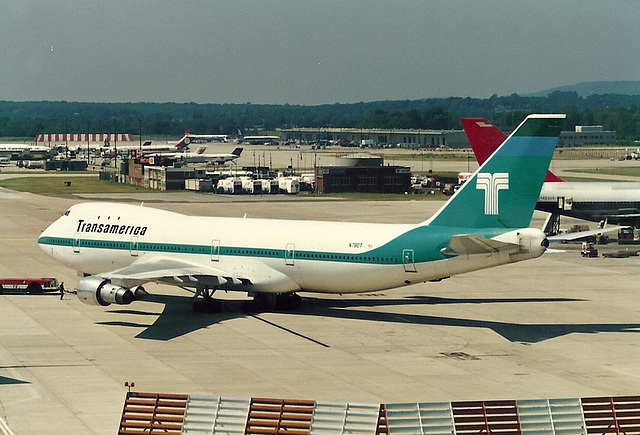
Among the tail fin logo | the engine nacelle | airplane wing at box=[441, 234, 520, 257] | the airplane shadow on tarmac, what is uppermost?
the tail fin logo

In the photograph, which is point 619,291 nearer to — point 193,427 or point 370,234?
point 370,234

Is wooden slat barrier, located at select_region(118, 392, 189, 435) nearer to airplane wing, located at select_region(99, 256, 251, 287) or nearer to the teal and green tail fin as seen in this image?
A: airplane wing, located at select_region(99, 256, 251, 287)

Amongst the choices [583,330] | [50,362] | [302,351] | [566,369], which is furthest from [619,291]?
[50,362]

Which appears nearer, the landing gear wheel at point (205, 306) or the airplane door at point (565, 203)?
the landing gear wheel at point (205, 306)

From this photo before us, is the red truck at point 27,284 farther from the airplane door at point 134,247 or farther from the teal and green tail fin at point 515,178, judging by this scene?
the teal and green tail fin at point 515,178

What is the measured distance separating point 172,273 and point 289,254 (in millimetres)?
6703

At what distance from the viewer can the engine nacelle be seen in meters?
51.8

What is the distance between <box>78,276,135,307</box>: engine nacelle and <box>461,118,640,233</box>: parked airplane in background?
46.4 metres

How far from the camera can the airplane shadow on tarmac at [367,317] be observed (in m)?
53.7

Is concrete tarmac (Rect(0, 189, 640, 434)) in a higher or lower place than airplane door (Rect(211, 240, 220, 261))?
lower

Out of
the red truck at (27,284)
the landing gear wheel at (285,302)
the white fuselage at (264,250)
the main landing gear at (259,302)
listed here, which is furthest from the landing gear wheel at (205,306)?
the red truck at (27,284)

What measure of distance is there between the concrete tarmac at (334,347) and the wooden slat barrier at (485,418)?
6973 millimetres

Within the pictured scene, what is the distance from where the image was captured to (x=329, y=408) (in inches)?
1257

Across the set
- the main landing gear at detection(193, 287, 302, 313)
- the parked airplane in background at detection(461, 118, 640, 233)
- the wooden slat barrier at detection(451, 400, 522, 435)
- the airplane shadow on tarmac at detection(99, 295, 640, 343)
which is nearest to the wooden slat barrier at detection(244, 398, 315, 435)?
the wooden slat barrier at detection(451, 400, 522, 435)
